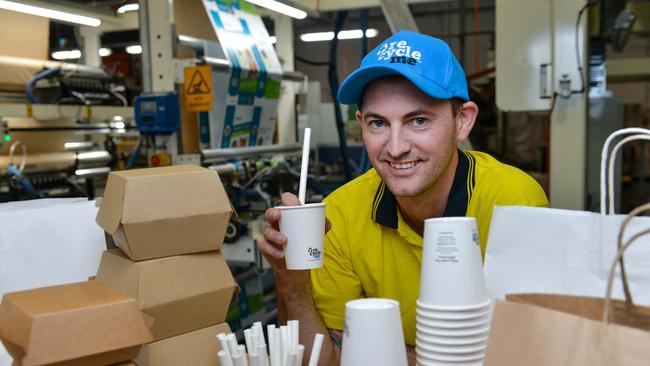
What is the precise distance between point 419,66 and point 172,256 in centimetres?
69

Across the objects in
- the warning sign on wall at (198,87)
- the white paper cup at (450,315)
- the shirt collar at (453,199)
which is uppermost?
the warning sign on wall at (198,87)

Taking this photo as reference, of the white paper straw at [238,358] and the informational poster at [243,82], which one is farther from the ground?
the informational poster at [243,82]

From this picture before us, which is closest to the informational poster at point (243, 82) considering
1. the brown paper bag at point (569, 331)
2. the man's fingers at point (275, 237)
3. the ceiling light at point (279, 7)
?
the ceiling light at point (279, 7)

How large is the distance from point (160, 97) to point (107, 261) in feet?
6.22

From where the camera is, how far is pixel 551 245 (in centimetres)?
88

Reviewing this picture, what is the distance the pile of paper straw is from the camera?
1077 millimetres

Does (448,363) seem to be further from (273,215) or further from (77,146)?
(77,146)

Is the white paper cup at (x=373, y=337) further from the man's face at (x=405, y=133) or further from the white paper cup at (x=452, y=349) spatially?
the man's face at (x=405, y=133)

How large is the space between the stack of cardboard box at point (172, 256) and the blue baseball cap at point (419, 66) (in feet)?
1.52

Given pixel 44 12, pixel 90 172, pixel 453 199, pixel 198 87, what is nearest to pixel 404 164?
pixel 453 199

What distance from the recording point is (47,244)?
133 centimetres

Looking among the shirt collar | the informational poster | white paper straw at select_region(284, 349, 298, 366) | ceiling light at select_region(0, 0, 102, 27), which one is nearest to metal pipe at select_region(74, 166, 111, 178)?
ceiling light at select_region(0, 0, 102, 27)

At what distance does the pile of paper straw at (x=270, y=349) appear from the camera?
3.53ft

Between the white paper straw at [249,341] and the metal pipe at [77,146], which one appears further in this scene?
the metal pipe at [77,146]
